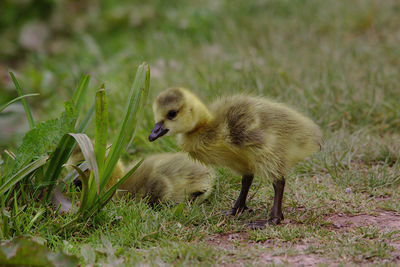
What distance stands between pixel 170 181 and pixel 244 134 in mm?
861

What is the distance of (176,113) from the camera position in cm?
324

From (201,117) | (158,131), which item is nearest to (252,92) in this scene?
(201,117)

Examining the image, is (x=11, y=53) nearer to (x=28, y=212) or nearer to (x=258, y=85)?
(x=258, y=85)

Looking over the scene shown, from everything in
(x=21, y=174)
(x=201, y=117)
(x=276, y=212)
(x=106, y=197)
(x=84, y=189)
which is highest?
(x=201, y=117)

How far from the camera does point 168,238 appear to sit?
9.69ft

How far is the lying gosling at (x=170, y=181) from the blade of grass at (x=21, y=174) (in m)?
0.75

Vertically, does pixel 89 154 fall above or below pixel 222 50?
above

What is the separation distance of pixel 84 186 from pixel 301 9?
6.12 m

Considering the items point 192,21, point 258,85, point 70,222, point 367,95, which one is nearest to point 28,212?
point 70,222

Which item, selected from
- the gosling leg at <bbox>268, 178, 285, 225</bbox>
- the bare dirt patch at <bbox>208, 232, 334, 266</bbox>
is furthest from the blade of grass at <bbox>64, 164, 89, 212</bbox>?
the gosling leg at <bbox>268, 178, 285, 225</bbox>

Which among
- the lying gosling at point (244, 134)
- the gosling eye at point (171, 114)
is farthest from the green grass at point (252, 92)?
the gosling eye at point (171, 114)

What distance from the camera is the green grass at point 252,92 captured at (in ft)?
9.32

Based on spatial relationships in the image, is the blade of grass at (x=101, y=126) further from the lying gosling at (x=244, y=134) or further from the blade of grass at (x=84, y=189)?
the lying gosling at (x=244, y=134)

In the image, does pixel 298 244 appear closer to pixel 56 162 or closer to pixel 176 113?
pixel 176 113
